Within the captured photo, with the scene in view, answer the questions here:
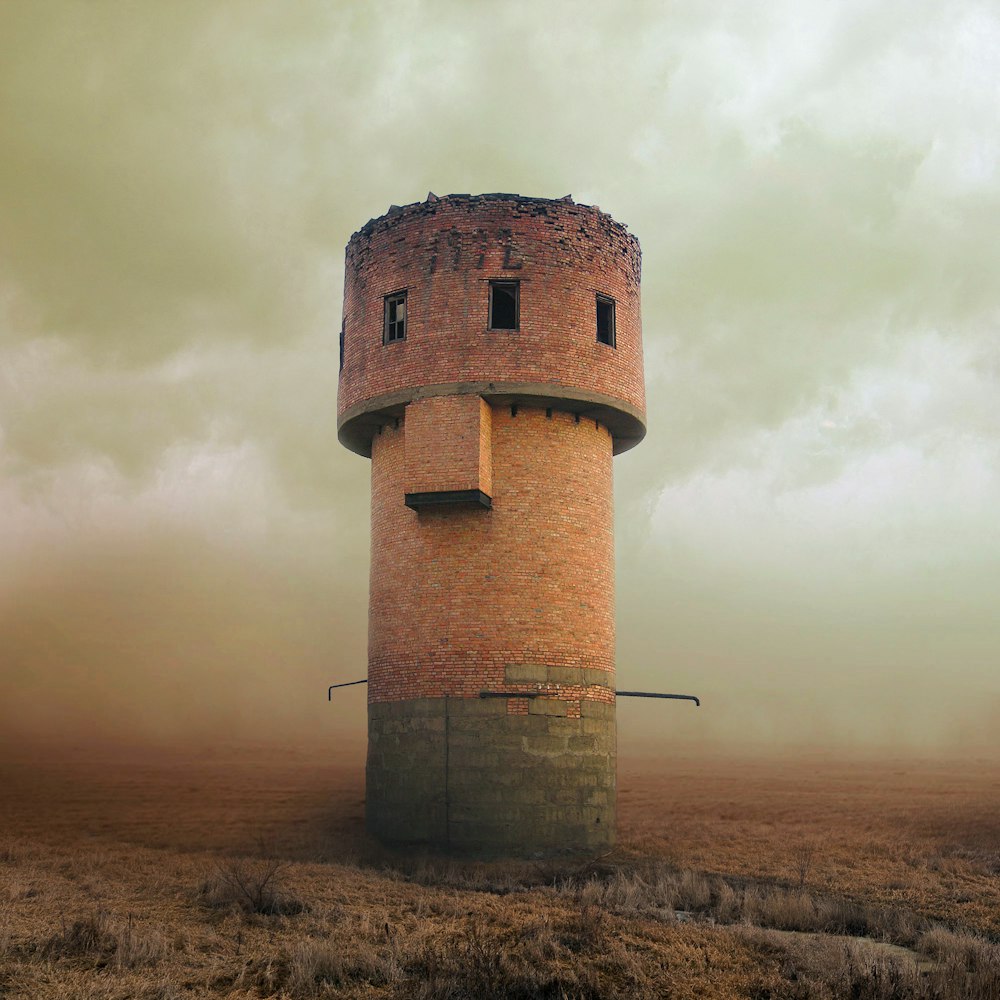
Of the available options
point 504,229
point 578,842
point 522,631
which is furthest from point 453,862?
point 504,229

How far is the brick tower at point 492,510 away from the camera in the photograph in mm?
21141

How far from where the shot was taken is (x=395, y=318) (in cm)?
2364

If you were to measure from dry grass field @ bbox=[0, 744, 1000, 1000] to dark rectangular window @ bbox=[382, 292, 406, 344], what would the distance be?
36.7 feet

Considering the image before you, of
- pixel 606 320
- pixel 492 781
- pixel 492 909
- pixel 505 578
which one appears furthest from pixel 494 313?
pixel 492 909

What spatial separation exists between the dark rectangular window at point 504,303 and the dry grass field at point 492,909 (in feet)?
37.3

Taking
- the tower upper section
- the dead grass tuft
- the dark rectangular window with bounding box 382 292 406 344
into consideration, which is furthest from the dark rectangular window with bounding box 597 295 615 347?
the dead grass tuft

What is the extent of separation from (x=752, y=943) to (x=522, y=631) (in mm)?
9498

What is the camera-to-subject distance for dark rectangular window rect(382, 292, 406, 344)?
923 inches

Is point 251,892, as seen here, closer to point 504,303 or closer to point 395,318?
point 395,318

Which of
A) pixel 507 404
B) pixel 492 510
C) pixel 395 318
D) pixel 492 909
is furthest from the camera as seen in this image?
pixel 395 318

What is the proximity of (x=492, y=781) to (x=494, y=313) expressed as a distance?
33.0 ft

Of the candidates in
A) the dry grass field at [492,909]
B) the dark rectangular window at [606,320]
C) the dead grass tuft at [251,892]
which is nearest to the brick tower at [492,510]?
the dark rectangular window at [606,320]

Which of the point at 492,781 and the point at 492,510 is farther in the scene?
the point at 492,510

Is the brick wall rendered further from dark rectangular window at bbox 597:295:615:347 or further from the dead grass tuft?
the dead grass tuft
